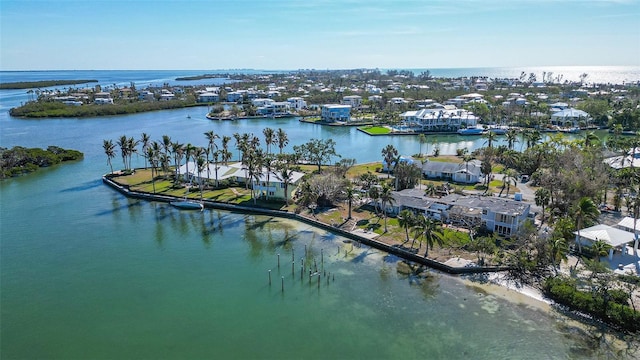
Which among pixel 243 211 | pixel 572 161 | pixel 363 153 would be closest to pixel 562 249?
pixel 572 161

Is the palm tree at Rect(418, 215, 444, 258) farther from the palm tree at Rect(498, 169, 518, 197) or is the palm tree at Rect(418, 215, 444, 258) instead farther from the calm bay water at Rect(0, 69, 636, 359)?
the palm tree at Rect(498, 169, 518, 197)

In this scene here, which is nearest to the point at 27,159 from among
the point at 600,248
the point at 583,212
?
the point at 583,212

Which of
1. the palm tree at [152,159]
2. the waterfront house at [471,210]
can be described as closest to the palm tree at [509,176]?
the waterfront house at [471,210]

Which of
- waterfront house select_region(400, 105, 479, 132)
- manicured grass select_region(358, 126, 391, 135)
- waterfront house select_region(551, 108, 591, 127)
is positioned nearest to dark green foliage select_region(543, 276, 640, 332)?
manicured grass select_region(358, 126, 391, 135)

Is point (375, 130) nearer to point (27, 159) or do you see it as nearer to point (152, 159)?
point (152, 159)

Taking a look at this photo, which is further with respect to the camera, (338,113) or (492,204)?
(338,113)

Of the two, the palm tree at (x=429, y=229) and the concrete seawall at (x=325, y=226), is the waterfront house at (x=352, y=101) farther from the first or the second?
the palm tree at (x=429, y=229)
